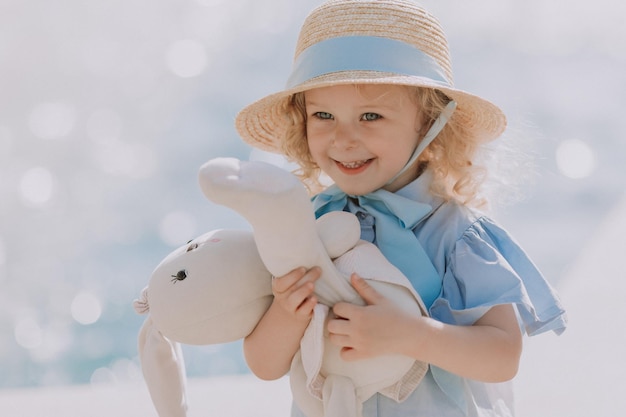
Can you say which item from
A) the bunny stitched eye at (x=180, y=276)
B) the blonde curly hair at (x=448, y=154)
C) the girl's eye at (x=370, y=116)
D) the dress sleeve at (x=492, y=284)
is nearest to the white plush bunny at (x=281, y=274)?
the bunny stitched eye at (x=180, y=276)

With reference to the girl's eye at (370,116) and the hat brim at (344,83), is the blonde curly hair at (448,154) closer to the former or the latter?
the hat brim at (344,83)

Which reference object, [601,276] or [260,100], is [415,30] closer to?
[260,100]

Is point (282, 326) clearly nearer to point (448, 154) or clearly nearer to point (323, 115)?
point (323, 115)

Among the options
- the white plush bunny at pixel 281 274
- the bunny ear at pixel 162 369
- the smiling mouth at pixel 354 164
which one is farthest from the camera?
the smiling mouth at pixel 354 164

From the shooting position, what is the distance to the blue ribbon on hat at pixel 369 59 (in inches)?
61.1

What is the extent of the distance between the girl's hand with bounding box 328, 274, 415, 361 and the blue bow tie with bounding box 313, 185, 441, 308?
6.7 inches

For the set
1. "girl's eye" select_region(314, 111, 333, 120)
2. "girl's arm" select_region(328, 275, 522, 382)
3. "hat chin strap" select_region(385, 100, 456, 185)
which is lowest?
"girl's arm" select_region(328, 275, 522, 382)

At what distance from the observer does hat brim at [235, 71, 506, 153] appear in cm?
A: 152

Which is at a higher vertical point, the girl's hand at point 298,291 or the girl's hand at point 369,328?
the girl's hand at point 298,291

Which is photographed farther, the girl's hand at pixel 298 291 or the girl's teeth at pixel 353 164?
the girl's teeth at pixel 353 164

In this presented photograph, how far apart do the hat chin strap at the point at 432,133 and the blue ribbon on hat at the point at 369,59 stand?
58 millimetres

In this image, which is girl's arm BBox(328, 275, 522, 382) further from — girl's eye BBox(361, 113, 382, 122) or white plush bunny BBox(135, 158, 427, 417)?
girl's eye BBox(361, 113, 382, 122)

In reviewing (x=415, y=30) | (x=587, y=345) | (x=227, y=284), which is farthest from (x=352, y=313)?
(x=587, y=345)

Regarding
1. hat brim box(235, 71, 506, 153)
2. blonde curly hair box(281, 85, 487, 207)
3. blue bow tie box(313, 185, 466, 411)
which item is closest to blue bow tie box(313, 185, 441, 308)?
blue bow tie box(313, 185, 466, 411)
